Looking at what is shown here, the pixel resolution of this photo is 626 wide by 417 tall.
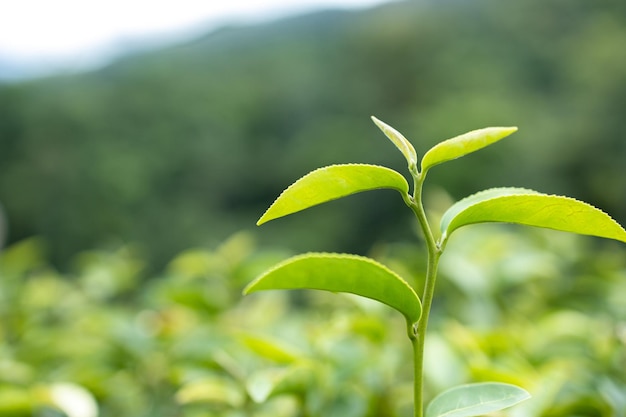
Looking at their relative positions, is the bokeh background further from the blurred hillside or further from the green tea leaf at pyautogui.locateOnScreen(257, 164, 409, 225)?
the green tea leaf at pyautogui.locateOnScreen(257, 164, 409, 225)

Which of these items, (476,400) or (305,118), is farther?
(305,118)

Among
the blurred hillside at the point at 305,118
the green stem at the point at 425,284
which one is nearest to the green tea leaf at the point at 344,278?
the green stem at the point at 425,284

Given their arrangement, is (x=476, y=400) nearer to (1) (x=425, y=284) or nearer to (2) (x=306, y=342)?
(1) (x=425, y=284)

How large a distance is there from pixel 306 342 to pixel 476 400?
0.37 m

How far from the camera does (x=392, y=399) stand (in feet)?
2.37

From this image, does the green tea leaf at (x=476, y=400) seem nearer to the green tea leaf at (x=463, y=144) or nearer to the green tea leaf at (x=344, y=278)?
the green tea leaf at (x=344, y=278)

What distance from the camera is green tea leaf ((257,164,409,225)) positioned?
40 cm

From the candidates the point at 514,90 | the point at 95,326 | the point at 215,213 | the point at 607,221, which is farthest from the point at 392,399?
the point at 215,213

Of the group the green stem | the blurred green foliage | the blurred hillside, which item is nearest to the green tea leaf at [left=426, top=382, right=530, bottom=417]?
the green stem

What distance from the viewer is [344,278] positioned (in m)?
0.42

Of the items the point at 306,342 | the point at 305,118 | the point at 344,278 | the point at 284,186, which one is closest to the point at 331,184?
the point at 344,278

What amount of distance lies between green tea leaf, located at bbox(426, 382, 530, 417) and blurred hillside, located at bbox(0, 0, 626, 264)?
255 inches

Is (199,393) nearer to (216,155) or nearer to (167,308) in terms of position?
(167,308)

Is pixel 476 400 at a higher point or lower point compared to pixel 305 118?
lower
